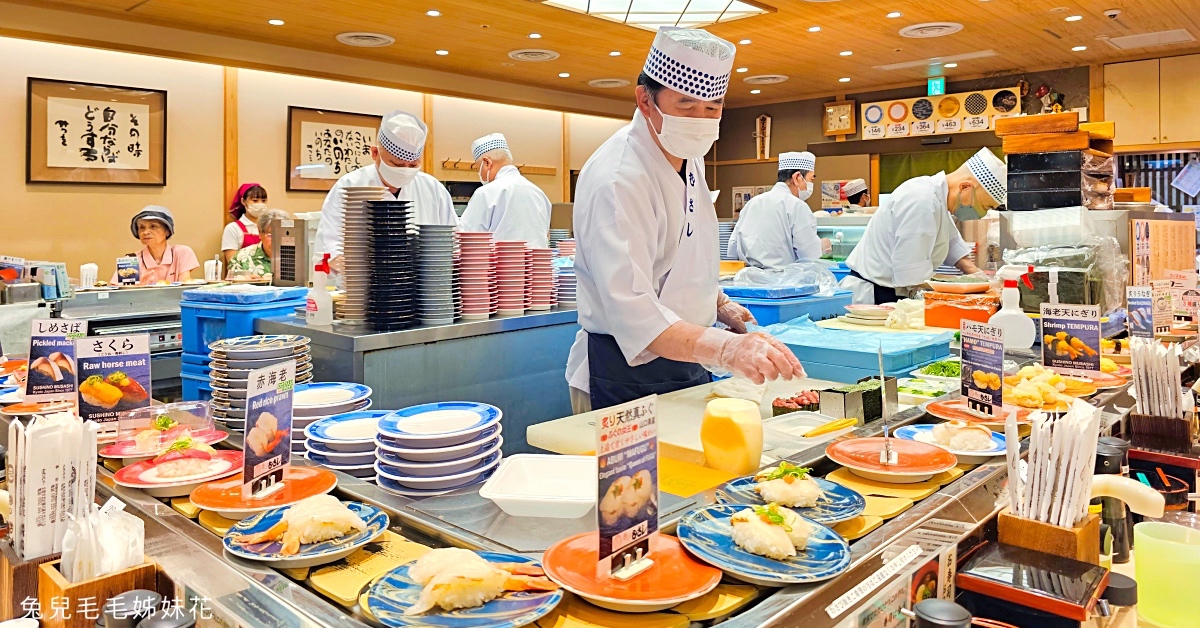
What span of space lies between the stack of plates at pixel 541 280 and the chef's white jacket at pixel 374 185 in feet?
2.77

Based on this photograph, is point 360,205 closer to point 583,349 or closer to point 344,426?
point 583,349

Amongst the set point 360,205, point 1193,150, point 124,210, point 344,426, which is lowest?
point 344,426

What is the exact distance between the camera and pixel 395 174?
13.7 feet

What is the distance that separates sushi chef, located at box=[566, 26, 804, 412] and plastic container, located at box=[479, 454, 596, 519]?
1.55 feet

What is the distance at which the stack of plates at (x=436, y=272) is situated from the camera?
2.88 metres

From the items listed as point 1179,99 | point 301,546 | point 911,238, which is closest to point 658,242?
point 301,546

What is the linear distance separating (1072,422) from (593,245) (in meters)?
1.13

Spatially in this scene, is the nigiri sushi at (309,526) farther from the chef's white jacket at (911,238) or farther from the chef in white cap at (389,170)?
the chef's white jacket at (911,238)

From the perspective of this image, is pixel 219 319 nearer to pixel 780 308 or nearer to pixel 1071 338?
pixel 780 308

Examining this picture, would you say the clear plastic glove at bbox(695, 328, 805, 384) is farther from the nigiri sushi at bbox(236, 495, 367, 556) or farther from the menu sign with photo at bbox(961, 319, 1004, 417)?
the nigiri sushi at bbox(236, 495, 367, 556)

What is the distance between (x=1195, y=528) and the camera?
4.43 feet

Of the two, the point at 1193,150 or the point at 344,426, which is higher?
the point at 1193,150

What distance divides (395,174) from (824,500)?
339cm

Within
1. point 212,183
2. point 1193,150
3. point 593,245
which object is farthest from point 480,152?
point 1193,150
